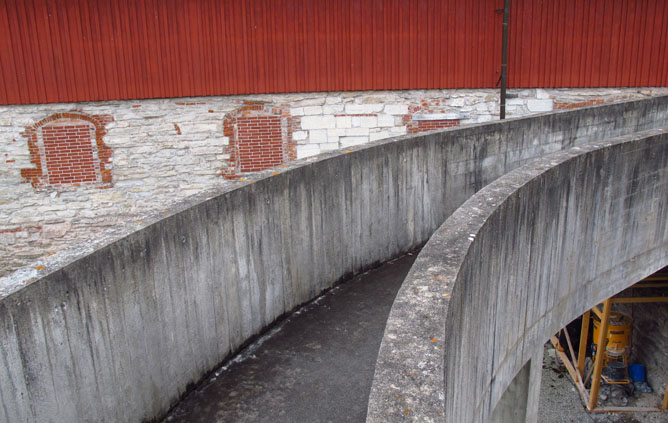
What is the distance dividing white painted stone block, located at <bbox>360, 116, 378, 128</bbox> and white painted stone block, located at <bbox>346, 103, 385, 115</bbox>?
0.11 meters

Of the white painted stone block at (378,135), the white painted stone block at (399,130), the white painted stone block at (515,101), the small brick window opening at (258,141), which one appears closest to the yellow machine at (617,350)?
the white painted stone block at (515,101)

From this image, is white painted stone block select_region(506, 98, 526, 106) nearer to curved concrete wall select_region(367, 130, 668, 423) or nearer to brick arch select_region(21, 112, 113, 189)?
curved concrete wall select_region(367, 130, 668, 423)

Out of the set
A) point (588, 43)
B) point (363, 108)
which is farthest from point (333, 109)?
point (588, 43)

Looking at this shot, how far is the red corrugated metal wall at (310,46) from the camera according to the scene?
1031 cm

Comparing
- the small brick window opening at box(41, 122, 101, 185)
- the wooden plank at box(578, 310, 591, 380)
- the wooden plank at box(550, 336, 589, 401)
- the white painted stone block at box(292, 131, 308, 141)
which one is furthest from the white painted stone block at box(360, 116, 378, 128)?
the wooden plank at box(550, 336, 589, 401)

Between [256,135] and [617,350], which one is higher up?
[256,135]

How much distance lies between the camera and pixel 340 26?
1109 centimetres

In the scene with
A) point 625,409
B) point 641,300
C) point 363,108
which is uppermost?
point 363,108

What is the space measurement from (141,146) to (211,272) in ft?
21.1

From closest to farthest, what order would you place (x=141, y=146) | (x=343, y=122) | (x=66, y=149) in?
(x=66, y=149) < (x=141, y=146) < (x=343, y=122)

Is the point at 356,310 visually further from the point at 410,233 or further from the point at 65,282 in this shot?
the point at 65,282

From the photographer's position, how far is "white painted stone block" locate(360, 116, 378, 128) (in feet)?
36.8

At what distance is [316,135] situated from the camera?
11.1m

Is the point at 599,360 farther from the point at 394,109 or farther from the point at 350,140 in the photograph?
the point at 350,140
